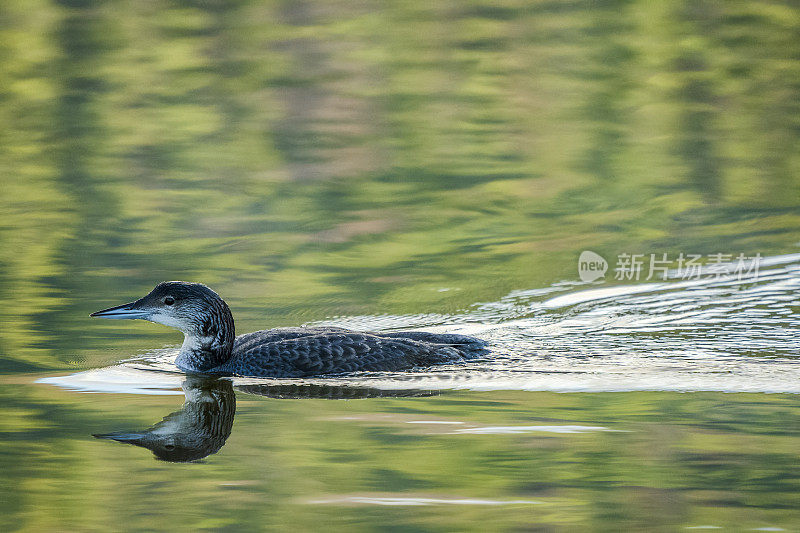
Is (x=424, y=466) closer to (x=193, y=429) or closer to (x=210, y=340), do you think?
(x=193, y=429)

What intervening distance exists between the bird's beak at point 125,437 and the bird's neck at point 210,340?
5.10 ft

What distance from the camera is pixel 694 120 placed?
18.8m

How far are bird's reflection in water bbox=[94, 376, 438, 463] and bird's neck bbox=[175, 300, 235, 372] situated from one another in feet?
0.49

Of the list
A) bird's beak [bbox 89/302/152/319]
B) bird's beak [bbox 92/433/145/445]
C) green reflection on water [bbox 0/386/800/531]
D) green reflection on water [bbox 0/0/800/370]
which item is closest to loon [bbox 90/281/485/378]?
bird's beak [bbox 89/302/152/319]

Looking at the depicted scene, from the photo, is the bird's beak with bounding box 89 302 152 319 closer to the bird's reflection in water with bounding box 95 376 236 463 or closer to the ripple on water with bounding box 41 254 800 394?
the ripple on water with bounding box 41 254 800 394

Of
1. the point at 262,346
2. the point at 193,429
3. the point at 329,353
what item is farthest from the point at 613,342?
the point at 193,429

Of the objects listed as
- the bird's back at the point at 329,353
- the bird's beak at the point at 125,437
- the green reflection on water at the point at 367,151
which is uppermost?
the green reflection on water at the point at 367,151

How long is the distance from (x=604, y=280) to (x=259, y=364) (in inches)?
147

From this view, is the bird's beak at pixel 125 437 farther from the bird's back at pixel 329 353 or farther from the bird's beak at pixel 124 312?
the bird's back at pixel 329 353

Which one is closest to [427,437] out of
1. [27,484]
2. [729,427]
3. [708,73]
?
[729,427]

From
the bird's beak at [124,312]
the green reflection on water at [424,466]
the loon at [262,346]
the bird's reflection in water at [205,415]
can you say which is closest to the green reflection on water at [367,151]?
the bird's beak at [124,312]

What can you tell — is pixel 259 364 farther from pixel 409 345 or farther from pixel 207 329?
pixel 409 345

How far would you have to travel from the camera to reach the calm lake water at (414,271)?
22.6 ft

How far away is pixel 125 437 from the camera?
7707 millimetres
